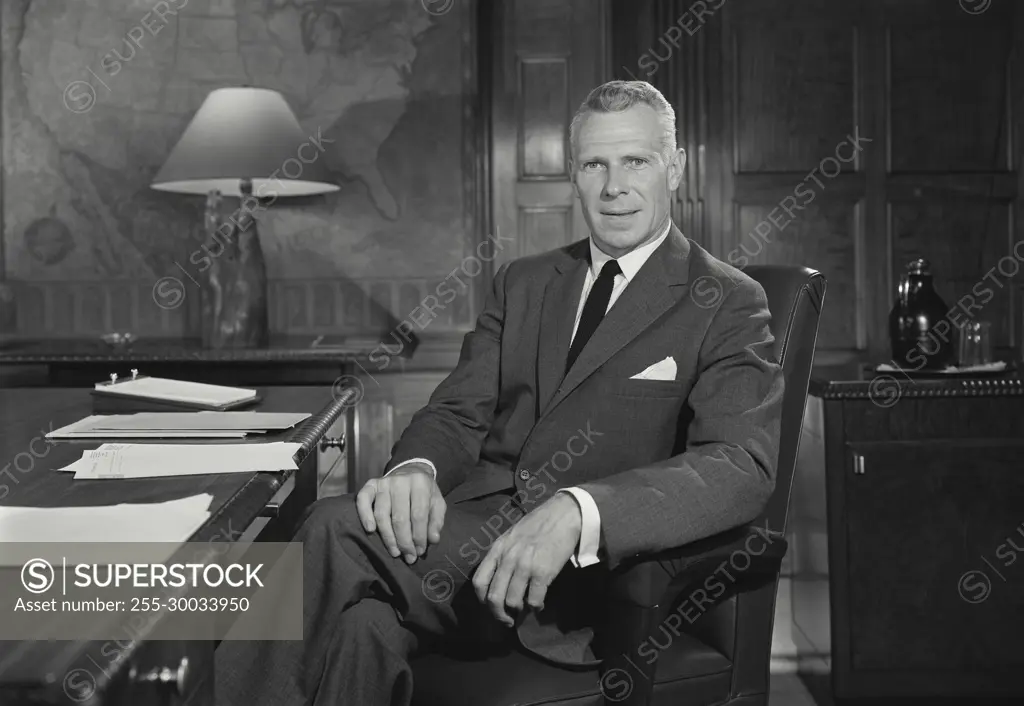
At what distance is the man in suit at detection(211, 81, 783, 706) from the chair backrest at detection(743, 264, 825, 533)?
0.05m

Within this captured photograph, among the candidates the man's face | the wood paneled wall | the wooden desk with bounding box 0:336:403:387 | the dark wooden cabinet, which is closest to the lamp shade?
the wooden desk with bounding box 0:336:403:387

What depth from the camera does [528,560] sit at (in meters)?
1.32

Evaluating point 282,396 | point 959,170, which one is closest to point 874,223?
point 959,170

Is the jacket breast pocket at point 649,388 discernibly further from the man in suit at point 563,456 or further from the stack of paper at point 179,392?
the stack of paper at point 179,392

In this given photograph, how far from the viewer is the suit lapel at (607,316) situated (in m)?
1.75

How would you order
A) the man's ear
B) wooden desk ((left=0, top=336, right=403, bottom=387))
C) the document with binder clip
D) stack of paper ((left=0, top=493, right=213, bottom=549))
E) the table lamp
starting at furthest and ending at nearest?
the table lamp → wooden desk ((left=0, top=336, right=403, bottom=387)) → the document with binder clip → the man's ear → stack of paper ((left=0, top=493, right=213, bottom=549))

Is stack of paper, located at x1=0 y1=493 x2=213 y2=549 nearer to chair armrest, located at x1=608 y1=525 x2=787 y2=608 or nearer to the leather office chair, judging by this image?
the leather office chair

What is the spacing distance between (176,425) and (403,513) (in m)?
0.63

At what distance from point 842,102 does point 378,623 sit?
10.3 ft

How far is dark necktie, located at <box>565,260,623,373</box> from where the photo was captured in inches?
72.9

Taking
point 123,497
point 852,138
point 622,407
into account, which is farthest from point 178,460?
point 852,138

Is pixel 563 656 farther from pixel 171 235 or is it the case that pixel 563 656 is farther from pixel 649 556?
pixel 171 235

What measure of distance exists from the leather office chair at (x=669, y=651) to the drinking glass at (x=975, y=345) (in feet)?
4.99

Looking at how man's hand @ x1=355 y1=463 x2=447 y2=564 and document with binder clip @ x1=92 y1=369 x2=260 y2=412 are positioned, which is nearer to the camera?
man's hand @ x1=355 y1=463 x2=447 y2=564
